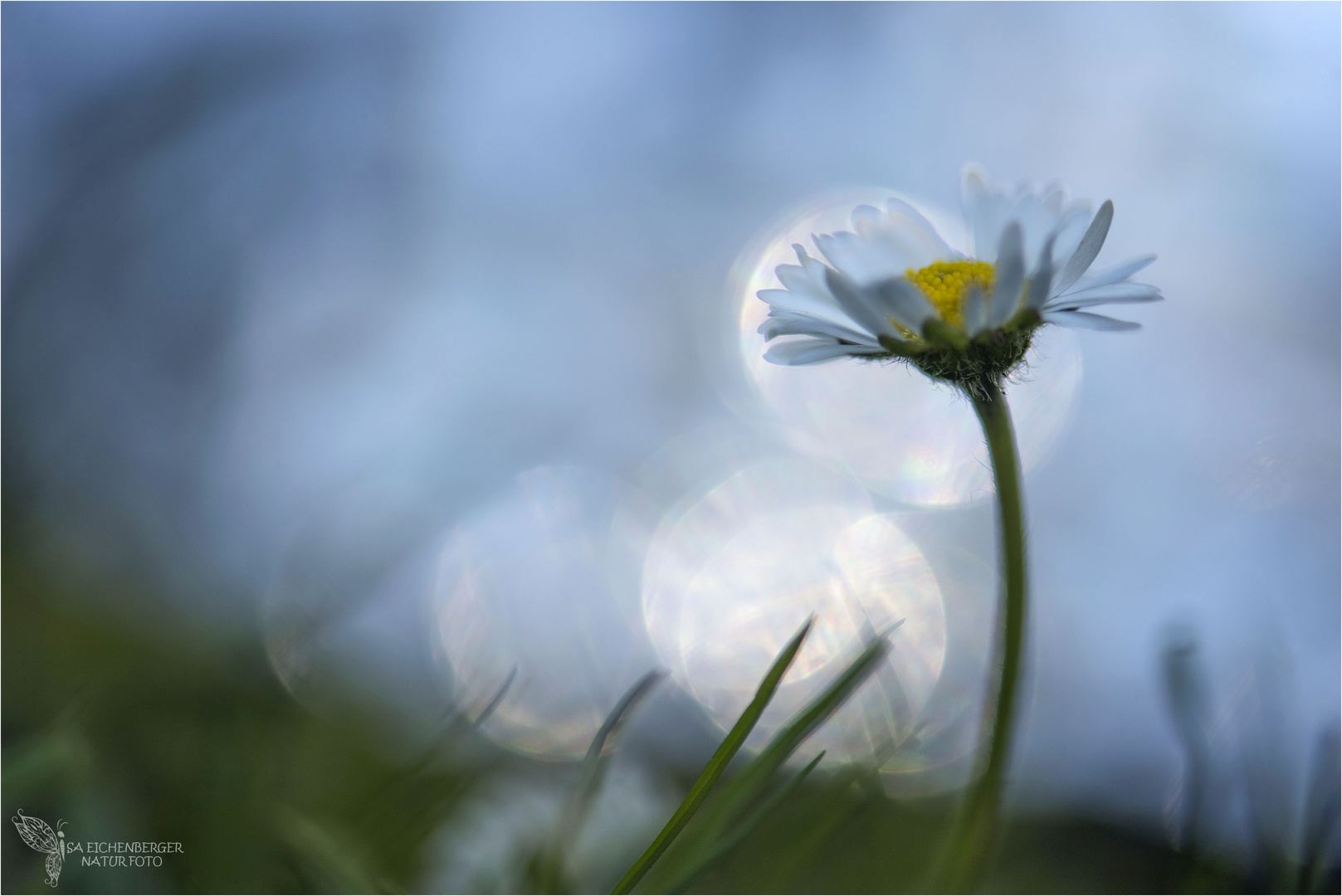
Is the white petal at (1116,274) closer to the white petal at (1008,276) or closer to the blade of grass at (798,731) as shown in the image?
the white petal at (1008,276)

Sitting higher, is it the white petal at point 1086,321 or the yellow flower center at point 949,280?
the yellow flower center at point 949,280

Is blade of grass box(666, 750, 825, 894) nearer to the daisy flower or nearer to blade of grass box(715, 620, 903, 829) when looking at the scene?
blade of grass box(715, 620, 903, 829)

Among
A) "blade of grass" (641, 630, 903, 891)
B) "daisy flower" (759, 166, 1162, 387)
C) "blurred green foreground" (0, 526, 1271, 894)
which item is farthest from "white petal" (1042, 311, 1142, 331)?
"blurred green foreground" (0, 526, 1271, 894)

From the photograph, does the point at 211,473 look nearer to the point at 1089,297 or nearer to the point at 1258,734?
the point at 1089,297

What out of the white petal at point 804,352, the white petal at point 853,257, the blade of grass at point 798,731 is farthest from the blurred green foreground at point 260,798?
the white petal at point 853,257

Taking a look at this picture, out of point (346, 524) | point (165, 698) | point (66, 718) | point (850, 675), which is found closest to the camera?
point (850, 675)

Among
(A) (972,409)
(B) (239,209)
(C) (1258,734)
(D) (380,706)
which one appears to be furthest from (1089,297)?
(B) (239,209)
